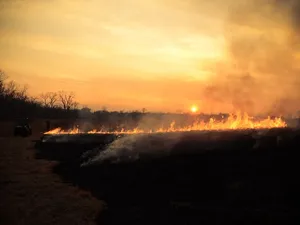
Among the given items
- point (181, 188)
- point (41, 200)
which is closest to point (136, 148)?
point (181, 188)

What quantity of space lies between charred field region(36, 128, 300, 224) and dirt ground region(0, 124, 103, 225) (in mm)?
578

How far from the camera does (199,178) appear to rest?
1242cm

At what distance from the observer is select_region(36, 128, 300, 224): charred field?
9.88 metres

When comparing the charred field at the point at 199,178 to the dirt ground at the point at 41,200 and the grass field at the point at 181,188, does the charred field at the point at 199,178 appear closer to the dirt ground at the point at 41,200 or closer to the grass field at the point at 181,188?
the grass field at the point at 181,188

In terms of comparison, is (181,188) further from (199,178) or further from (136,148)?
(136,148)

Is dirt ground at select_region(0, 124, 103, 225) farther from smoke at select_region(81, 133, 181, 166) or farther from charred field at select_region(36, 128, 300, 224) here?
smoke at select_region(81, 133, 181, 166)

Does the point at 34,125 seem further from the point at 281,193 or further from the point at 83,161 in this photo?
the point at 281,193

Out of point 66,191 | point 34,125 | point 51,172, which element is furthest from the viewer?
point 34,125

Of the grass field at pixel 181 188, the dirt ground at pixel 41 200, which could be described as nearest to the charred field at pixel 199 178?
the grass field at pixel 181 188

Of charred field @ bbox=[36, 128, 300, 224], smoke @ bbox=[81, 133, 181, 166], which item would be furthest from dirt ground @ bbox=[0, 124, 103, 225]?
smoke @ bbox=[81, 133, 181, 166]

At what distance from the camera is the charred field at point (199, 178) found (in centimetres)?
988

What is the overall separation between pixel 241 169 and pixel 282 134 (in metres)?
2.17

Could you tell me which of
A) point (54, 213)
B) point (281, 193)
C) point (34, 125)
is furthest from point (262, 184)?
point (34, 125)

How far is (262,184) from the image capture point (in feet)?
35.8
